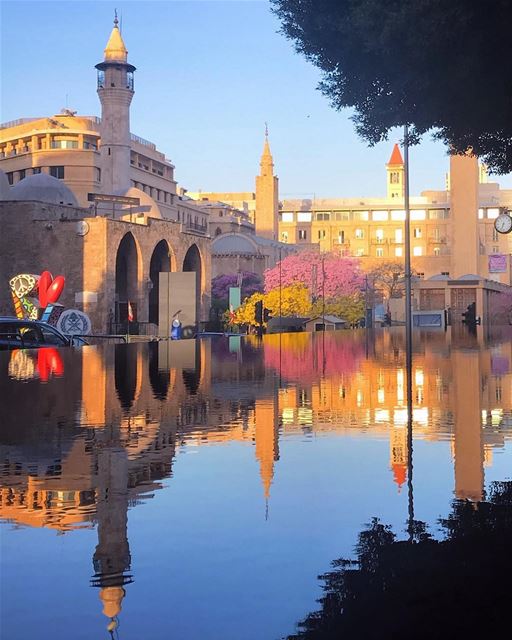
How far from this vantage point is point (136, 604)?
276cm

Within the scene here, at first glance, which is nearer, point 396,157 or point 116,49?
point 116,49

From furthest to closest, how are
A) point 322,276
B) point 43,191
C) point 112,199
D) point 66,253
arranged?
1. point 322,276
2. point 43,191
3. point 112,199
4. point 66,253

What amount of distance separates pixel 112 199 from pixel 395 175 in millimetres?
98408

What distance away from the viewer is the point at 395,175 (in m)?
144

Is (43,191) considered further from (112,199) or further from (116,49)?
(116,49)

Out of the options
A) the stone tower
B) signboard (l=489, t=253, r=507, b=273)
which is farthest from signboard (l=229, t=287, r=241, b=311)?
signboard (l=489, t=253, r=507, b=273)

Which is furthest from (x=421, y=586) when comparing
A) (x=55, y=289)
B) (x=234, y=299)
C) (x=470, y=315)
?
(x=470, y=315)

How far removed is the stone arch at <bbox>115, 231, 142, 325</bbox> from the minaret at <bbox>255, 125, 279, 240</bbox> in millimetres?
45783

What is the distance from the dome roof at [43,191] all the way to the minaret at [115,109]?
4.41m

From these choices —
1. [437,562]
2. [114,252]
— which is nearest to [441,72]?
[437,562]

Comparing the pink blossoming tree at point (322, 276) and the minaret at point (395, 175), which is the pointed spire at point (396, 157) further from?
the pink blossoming tree at point (322, 276)

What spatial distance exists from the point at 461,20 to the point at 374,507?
6308 mm

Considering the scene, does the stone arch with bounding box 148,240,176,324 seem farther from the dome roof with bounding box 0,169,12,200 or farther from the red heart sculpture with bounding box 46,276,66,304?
the red heart sculpture with bounding box 46,276,66,304

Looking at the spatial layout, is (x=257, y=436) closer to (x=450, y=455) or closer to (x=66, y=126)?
(x=450, y=455)
